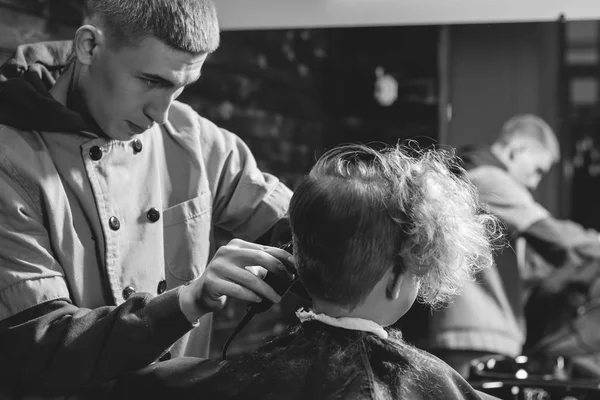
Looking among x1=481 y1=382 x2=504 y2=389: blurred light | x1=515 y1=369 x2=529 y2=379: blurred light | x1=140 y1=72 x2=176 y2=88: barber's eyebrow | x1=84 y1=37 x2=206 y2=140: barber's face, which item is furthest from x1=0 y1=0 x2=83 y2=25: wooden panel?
x1=515 y1=369 x2=529 y2=379: blurred light

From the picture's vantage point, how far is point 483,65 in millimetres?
3799

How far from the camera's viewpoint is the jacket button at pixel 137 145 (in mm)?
2033

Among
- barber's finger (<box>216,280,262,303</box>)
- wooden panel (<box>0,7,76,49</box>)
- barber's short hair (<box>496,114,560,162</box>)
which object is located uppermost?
wooden panel (<box>0,7,76,49</box>)

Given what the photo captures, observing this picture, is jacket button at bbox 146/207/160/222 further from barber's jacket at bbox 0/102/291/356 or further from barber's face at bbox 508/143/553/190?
barber's face at bbox 508/143/553/190

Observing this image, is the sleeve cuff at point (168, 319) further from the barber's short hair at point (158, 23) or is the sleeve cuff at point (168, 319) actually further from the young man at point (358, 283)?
the barber's short hair at point (158, 23)

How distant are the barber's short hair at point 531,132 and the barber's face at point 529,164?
3 cm

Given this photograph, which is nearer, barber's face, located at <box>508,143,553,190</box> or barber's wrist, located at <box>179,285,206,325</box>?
barber's wrist, located at <box>179,285,206,325</box>

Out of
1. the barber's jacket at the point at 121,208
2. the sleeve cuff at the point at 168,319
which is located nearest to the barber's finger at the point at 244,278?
the sleeve cuff at the point at 168,319

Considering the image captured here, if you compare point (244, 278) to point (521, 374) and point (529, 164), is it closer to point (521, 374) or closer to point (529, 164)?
point (521, 374)

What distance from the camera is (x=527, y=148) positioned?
150 inches

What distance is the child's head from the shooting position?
5.33 ft

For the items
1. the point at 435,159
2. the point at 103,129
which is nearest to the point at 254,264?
the point at 435,159

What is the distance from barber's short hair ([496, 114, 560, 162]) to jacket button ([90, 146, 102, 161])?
2.36 m

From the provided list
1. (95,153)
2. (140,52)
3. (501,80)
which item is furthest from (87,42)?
(501,80)
